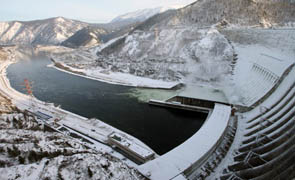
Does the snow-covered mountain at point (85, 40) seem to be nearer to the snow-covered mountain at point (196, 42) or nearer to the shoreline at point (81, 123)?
the snow-covered mountain at point (196, 42)

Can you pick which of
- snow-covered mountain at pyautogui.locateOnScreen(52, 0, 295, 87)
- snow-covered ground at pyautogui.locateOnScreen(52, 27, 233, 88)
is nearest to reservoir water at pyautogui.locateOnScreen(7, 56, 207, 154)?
snow-covered ground at pyautogui.locateOnScreen(52, 27, 233, 88)

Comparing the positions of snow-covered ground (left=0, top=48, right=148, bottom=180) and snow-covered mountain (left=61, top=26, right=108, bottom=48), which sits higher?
snow-covered ground (left=0, top=48, right=148, bottom=180)

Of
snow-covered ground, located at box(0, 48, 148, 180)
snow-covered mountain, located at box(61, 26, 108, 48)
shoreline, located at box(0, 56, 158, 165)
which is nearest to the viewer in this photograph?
snow-covered ground, located at box(0, 48, 148, 180)

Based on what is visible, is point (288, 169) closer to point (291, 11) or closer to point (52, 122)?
point (52, 122)

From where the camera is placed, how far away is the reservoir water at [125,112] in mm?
23984

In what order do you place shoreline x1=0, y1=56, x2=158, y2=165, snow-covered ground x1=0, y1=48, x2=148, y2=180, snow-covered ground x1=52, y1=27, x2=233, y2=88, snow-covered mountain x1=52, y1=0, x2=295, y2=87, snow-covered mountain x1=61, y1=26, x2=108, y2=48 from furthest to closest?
snow-covered mountain x1=61, y1=26, x2=108, y2=48 < snow-covered mountain x1=52, y1=0, x2=295, y2=87 < snow-covered ground x1=52, y1=27, x2=233, y2=88 < shoreline x1=0, y1=56, x2=158, y2=165 < snow-covered ground x1=0, y1=48, x2=148, y2=180

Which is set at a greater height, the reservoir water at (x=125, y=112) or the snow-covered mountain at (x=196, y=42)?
the snow-covered mountain at (x=196, y=42)

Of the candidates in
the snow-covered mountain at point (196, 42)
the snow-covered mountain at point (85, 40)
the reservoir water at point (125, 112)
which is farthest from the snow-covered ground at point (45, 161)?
the snow-covered mountain at point (85, 40)

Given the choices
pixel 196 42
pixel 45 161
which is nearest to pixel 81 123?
pixel 45 161

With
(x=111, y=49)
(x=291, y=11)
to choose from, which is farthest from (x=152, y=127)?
(x=111, y=49)

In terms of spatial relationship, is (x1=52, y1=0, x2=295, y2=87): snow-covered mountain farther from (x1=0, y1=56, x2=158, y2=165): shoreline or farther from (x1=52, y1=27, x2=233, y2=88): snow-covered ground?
(x1=0, y1=56, x2=158, y2=165): shoreline

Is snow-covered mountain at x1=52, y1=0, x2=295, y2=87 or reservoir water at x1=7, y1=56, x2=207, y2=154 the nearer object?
reservoir water at x1=7, y1=56, x2=207, y2=154

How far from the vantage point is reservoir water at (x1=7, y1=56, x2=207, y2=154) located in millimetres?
23984

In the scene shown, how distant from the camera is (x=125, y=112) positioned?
103ft
